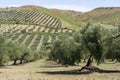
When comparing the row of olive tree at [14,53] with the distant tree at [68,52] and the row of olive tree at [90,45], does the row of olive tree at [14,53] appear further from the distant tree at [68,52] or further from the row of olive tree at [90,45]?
the row of olive tree at [90,45]

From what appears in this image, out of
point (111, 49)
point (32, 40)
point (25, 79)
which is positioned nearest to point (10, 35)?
point (32, 40)

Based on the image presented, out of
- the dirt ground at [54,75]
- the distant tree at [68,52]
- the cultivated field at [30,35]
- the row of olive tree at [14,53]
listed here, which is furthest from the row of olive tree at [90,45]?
the cultivated field at [30,35]

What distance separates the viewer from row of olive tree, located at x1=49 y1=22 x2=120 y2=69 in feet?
205

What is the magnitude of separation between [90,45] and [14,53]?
49004mm

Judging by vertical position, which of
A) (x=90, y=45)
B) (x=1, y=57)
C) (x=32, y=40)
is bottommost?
(x=32, y=40)

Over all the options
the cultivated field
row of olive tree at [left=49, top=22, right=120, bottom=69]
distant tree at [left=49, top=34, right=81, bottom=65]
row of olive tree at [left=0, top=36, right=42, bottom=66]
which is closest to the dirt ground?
distant tree at [left=49, top=34, right=81, bottom=65]

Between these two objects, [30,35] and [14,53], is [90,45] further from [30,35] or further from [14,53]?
[30,35]

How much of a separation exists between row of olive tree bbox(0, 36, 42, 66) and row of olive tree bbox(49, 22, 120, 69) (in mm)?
11075

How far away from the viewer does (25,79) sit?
4950 centimetres

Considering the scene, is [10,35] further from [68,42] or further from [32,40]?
[68,42]

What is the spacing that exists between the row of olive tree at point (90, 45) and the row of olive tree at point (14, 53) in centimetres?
1108

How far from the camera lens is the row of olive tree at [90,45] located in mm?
62406

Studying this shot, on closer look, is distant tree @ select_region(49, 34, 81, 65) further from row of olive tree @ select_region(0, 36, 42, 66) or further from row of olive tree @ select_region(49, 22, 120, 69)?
row of olive tree @ select_region(0, 36, 42, 66)

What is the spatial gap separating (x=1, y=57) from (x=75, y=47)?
53.9ft
